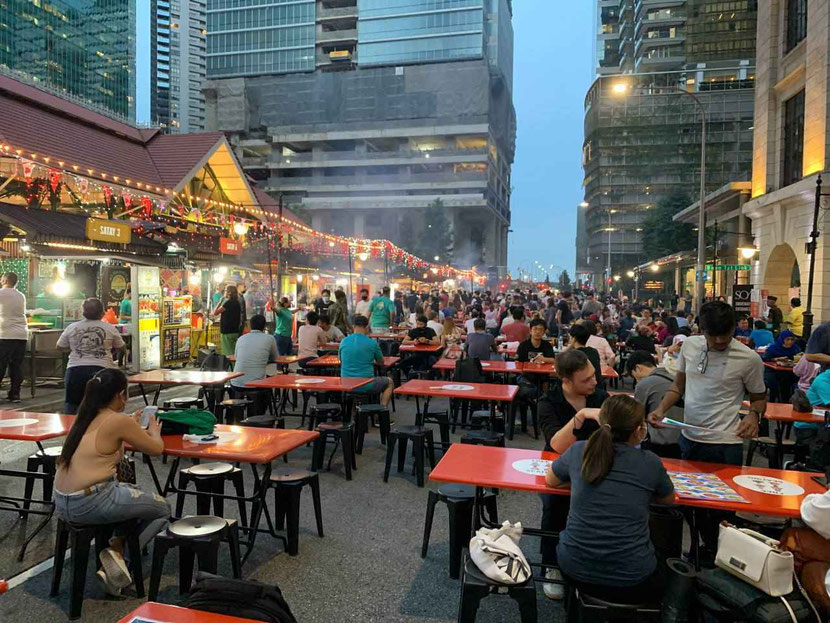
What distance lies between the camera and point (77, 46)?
4050 inches

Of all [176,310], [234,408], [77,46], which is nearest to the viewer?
[234,408]

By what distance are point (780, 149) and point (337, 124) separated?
220 ft

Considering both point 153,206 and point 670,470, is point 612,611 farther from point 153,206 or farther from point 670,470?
point 153,206

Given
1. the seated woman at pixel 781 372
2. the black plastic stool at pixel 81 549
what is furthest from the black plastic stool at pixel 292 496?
the seated woman at pixel 781 372

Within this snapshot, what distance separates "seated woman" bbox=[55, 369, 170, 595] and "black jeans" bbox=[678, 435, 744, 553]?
3.80 m

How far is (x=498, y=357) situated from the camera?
15.6 meters

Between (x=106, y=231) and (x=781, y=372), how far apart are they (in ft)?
41.8

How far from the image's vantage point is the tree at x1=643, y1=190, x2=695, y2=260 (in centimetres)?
4888

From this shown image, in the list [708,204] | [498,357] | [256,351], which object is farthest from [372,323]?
[708,204]

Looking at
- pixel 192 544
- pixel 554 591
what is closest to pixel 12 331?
pixel 192 544

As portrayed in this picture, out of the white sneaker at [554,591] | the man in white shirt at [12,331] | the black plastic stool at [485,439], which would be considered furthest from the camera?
the man in white shirt at [12,331]

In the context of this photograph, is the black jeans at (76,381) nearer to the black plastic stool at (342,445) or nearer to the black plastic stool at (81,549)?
the black plastic stool at (342,445)

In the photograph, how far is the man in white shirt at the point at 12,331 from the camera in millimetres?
9133

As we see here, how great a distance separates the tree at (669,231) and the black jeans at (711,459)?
4907cm
